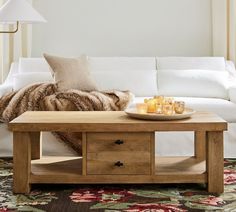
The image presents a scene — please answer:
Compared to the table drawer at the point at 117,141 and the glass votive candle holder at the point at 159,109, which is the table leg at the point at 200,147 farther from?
the table drawer at the point at 117,141

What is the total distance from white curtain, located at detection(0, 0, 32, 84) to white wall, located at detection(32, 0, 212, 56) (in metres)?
0.10

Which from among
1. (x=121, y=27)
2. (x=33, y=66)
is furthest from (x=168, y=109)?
(x=121, y=27)

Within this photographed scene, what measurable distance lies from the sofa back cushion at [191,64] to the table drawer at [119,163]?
1.90m

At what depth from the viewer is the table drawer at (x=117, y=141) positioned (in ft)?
8.87

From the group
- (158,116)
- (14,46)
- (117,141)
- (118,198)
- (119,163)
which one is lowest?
(118,198)

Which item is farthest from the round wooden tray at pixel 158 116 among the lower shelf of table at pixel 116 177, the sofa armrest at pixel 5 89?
the sofa armrest at pixel 5 89

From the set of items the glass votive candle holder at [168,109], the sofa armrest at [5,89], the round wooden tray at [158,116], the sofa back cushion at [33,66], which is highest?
the sofa back cushion at [33,66]

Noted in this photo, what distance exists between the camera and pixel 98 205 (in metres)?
2.48

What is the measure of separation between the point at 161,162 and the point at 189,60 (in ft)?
5.67

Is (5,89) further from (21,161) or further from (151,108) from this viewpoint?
(151,108)

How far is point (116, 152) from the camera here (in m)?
2.73

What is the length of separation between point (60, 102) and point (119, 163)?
928 mm

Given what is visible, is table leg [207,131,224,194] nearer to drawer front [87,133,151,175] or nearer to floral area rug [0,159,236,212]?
floral area rug [0,159,236,212]

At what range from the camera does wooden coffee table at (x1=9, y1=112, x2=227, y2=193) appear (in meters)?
2.64
